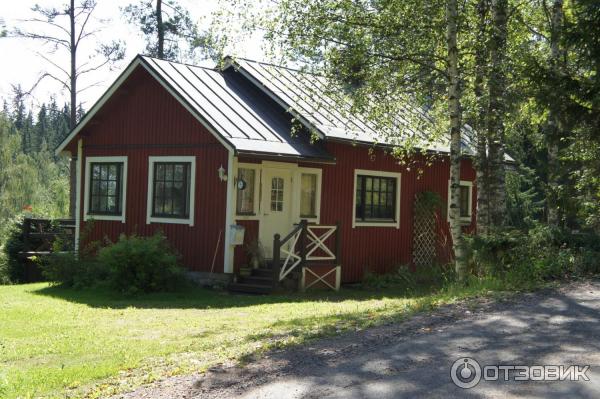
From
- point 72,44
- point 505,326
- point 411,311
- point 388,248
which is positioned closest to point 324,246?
point 388,248

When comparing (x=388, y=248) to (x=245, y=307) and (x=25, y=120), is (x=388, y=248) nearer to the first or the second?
(x=245, y=307)

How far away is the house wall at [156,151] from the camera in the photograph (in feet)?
50.3

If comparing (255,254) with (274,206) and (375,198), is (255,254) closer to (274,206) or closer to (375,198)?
(274,206)

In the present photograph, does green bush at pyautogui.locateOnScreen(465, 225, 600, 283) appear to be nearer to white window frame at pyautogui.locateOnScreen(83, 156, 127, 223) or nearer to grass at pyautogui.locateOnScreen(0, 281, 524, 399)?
grass at pyautogui.locateOnScreen(0, 281, 524, 399)

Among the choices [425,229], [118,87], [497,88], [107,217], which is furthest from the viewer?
[425,229]

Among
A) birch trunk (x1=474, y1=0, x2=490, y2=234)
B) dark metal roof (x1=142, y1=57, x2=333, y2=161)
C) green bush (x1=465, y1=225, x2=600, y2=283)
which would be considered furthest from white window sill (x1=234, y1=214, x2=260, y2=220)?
green bush (x1=465, y1=225, x2=600, y2=283)

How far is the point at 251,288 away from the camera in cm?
1471

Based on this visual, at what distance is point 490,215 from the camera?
510 inches

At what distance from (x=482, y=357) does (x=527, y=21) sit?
1108cm

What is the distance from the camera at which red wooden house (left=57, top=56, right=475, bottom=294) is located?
15.2 m

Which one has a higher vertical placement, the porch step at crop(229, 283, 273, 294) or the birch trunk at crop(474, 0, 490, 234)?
the birch trunk at crop(474, 0, 490, 234)

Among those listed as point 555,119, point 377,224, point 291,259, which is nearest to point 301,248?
point 291,259

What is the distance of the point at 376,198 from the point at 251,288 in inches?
188

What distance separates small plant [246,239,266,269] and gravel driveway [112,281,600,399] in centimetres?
721
